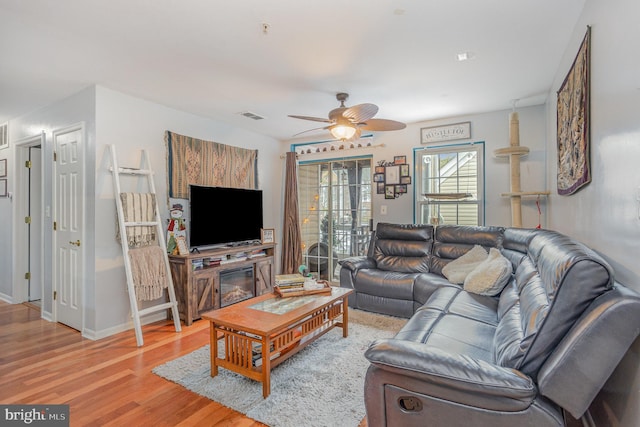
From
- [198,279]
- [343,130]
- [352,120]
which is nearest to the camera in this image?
[352,120]

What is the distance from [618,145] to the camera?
1388 mm

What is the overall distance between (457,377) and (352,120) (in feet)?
7.27

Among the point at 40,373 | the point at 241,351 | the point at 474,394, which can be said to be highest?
the point at 474,394

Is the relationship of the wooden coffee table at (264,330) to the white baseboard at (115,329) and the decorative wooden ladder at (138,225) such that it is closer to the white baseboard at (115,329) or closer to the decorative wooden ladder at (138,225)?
the decorative wooden ladder at (138,225)

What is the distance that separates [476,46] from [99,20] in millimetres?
2612

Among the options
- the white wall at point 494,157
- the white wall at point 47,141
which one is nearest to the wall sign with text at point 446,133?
the white wall at point 494,157

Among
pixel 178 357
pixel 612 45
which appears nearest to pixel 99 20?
pixel 178 357

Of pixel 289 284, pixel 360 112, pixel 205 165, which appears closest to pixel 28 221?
pixel 205 165

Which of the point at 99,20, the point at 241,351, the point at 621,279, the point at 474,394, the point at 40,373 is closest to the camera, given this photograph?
the point at 474,394

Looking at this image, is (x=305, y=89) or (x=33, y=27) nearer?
(x=33, y=27)

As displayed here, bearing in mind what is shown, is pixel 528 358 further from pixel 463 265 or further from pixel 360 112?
pixel 463 265

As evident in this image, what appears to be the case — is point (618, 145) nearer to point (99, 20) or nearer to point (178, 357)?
point (99, 20)

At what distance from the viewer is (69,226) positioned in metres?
3.32

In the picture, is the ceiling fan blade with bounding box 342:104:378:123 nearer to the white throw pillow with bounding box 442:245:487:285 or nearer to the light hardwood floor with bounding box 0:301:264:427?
the white throw pillow with bounding box 442:245:487:285
